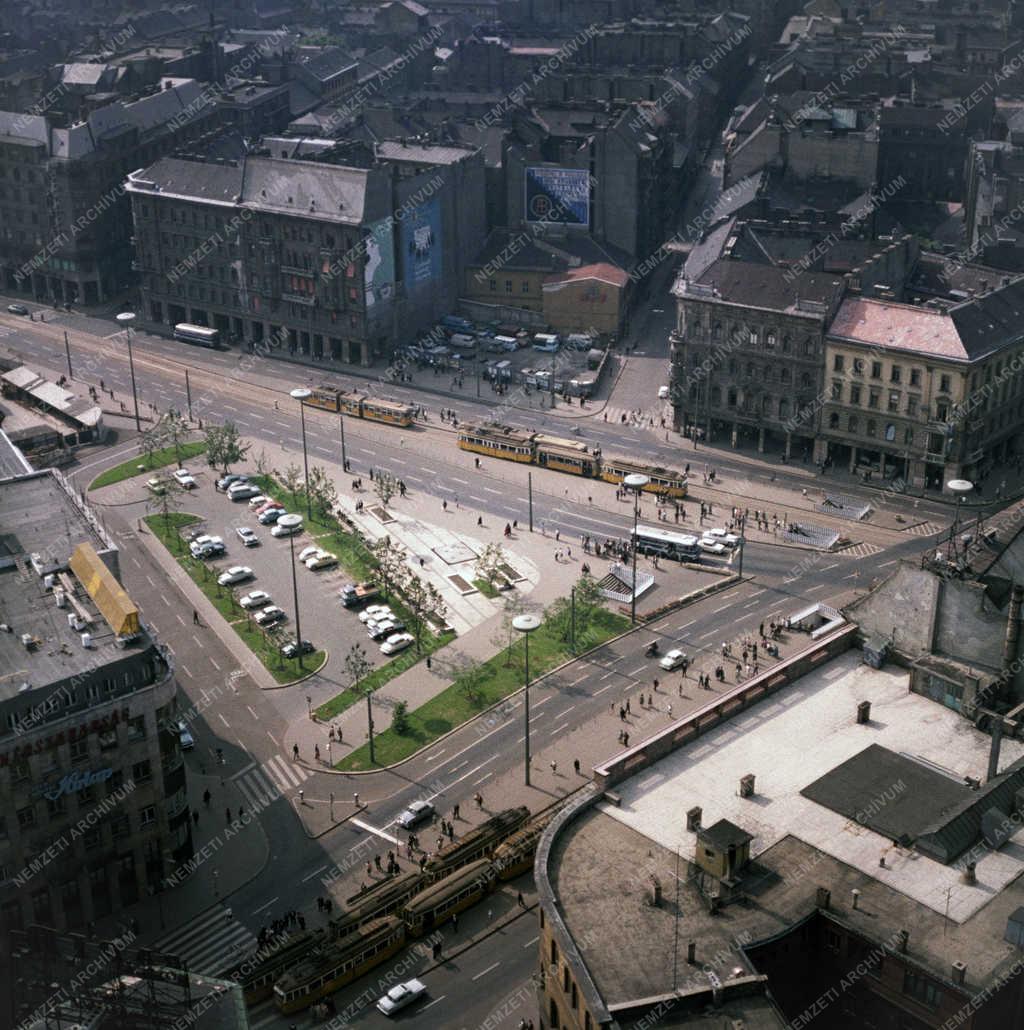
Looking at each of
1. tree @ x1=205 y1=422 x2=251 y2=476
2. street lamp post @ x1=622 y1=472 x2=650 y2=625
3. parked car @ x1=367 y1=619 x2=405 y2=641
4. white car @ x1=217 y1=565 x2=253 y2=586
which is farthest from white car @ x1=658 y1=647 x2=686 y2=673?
tree @ x1=205 y1=422 x2=251 y2=476

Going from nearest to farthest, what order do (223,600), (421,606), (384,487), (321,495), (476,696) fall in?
1. (476,696)
2. (421,606)
3. (223,600)
4. (321,495)
5. (384,487)

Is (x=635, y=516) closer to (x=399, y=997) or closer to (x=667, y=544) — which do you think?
(x=667, y=544)

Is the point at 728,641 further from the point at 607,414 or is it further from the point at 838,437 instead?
the point at 607,414

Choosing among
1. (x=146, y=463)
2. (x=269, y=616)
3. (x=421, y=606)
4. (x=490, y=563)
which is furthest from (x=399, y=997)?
(x=146, y=463)

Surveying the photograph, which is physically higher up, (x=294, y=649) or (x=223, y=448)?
(x=223, y=448)

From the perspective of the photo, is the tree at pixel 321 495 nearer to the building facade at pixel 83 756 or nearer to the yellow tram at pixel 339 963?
the building facade at pixel 83 756

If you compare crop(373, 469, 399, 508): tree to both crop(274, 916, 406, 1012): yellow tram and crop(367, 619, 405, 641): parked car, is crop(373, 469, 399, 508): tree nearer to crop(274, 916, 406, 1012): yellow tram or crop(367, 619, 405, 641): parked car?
crop(367, 619, 405, 641): parked car
